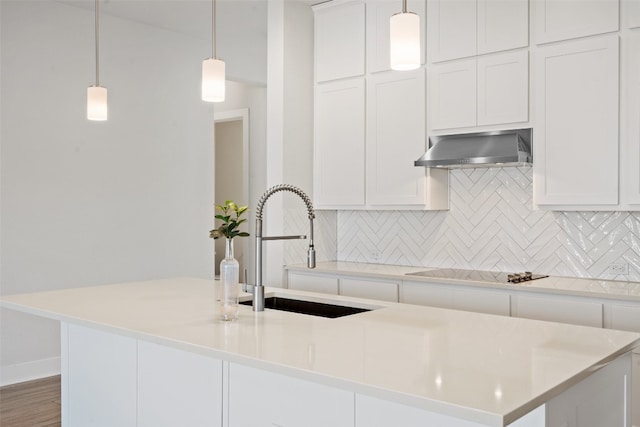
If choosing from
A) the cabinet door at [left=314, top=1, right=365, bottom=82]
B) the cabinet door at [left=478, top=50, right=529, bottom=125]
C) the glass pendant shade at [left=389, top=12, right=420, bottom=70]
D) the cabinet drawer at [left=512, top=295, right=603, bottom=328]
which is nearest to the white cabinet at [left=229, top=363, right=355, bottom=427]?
the glass pendant shade at [left=389, top=12, right=420, bottom=70]

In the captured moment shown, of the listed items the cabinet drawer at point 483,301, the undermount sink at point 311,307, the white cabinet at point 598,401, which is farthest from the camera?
the cabinet drawer at point 483,301

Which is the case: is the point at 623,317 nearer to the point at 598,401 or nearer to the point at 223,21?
the point at 598,401

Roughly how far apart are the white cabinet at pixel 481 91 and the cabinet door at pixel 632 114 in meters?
0.58

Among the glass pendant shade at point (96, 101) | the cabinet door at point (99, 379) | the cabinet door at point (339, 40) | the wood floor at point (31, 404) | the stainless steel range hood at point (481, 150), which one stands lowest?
the wood floor at point (31, 404)

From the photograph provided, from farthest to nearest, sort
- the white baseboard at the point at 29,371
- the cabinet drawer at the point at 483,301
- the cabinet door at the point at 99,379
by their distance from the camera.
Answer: the white baseboard at the point at 29,371, the cabinet drawer at the point at 483,301, the cabinet door at the point at 99,379

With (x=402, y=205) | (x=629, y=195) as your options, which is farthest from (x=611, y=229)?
(x=402, y=205)

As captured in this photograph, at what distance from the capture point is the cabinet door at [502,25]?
379 cm

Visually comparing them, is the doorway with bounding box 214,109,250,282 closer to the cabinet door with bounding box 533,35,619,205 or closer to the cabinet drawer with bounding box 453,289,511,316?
the cabinet drawer with bounding box 453,289,511,316

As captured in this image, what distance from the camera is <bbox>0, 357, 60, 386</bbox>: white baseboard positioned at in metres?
4.61

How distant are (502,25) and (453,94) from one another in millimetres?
533

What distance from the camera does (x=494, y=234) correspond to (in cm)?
428

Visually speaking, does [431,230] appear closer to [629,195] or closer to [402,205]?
[402,205]

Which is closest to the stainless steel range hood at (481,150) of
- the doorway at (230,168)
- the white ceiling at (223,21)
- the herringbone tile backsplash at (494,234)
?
the herringbone tile backsplash at (494,234)

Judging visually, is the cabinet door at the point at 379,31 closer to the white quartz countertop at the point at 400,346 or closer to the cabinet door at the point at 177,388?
the white quartz countertop at the point at 400,346
